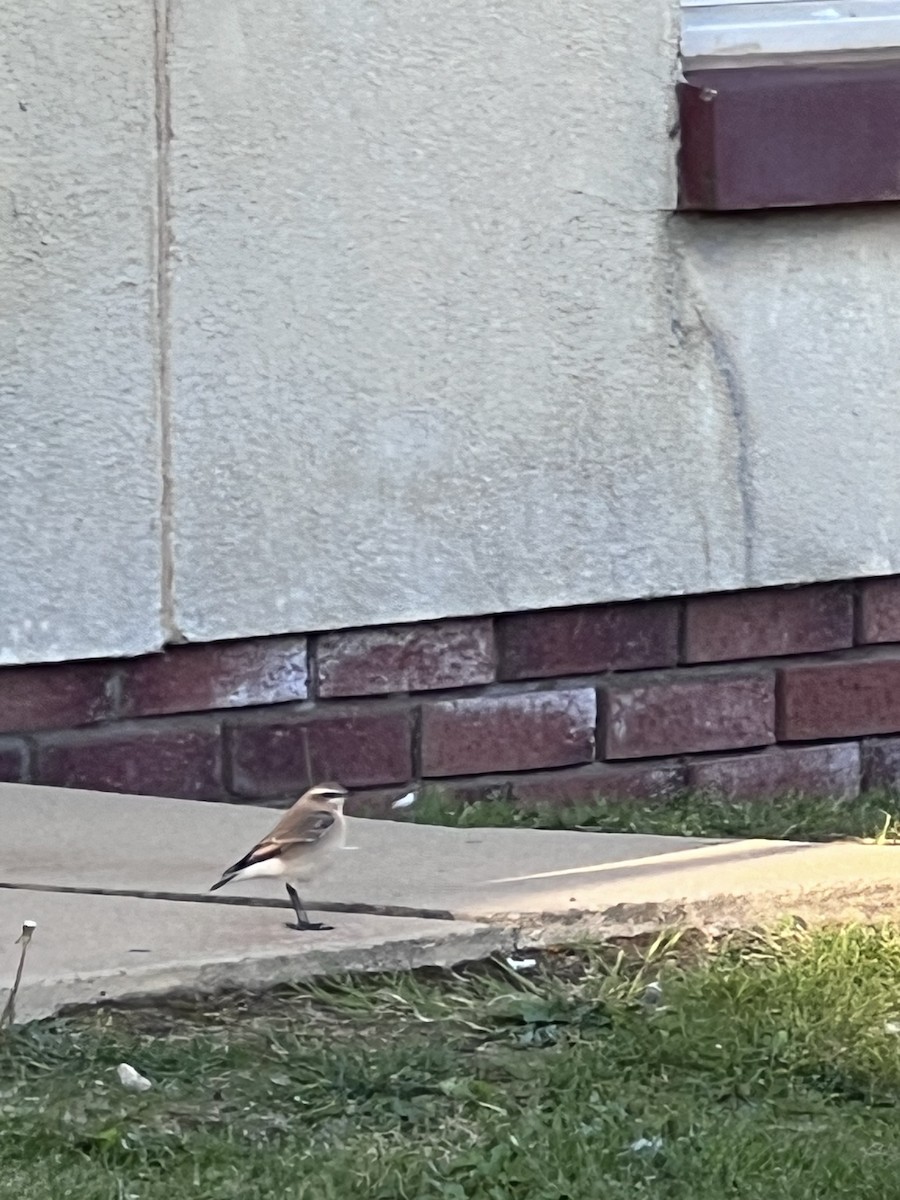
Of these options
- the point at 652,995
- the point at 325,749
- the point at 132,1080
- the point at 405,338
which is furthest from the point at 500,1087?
the point at 405,338

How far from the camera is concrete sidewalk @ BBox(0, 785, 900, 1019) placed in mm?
3891

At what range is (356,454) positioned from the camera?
493cm

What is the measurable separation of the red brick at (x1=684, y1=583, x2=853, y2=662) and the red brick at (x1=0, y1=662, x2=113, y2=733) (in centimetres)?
139

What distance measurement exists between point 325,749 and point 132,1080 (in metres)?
1.62

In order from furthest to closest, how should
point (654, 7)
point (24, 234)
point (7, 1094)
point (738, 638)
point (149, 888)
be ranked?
point (738, 638) < point (654, 7) < point (24, 234) < point (149, 888) < point (7, 1094)

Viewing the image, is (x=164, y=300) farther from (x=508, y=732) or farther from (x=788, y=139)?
(x=788, y=139)

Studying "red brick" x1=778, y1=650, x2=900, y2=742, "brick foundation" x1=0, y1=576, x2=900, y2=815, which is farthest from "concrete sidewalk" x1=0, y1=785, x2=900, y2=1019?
"red brick" x1=778, y1=650, x2=900, y2=742

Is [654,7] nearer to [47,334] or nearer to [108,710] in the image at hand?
[47,334]

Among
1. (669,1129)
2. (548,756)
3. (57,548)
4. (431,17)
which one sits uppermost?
(431,17)

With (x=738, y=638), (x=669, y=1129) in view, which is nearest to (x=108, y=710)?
(x=738, y=638)

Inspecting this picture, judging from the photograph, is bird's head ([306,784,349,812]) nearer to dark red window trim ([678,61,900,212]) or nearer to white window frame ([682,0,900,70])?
dark red window trim ([678,61,900,212])

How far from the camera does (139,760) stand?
4922 mm

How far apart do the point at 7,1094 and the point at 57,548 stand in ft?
5.22

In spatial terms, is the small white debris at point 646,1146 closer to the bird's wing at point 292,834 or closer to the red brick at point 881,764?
the bird's wing at point 292,834
